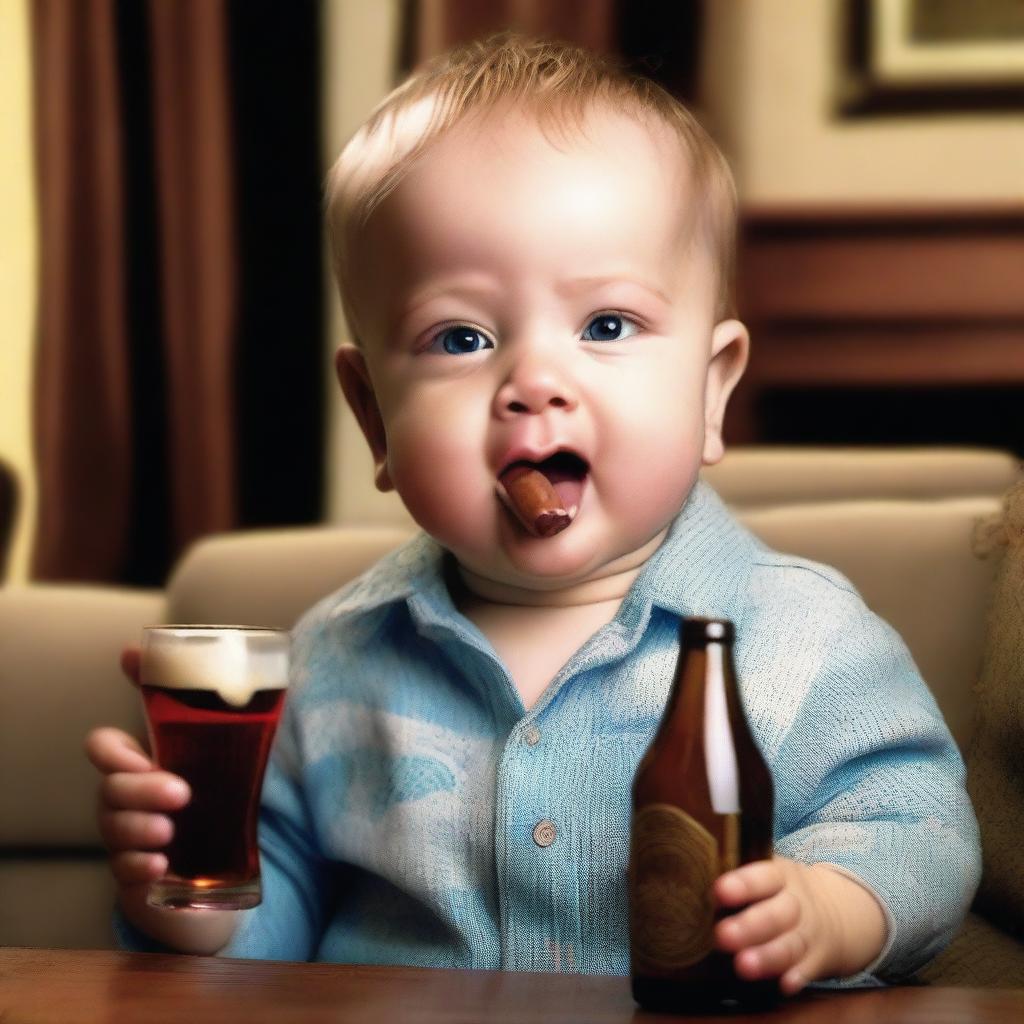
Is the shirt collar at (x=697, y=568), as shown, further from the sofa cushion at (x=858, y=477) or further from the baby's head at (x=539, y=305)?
the sofa cushion at (x=858, y=477)

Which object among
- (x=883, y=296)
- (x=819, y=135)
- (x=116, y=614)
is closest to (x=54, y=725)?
(x=116, y=614)

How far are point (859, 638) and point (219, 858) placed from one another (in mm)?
456

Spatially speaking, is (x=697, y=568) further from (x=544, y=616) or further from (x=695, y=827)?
(x=695, y=827)

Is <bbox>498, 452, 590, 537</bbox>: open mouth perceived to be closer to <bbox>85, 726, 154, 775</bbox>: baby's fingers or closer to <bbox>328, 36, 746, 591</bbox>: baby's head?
<bbox>328, 36, 746, 591</bbox>: baby's head

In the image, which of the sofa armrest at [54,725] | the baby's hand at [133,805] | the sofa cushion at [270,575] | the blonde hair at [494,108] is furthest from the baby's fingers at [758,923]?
the sofa armrest at [54,725]

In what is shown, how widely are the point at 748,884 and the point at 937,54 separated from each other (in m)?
2.96

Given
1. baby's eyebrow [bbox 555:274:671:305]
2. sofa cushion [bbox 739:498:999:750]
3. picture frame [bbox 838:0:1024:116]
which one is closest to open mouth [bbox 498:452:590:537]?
baby's eyebrow [bbox 555:274:671:305]

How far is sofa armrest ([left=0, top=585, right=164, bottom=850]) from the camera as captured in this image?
1683mm

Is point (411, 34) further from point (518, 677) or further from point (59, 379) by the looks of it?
point (518, 677)

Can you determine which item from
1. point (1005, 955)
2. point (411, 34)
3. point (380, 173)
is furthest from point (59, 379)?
point (1005, 955)

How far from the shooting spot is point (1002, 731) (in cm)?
117

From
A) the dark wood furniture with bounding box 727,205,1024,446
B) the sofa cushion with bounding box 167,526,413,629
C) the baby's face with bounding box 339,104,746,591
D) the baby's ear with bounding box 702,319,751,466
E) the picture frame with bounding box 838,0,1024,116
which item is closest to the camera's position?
the baby's face with bounding box 339,104,746,591

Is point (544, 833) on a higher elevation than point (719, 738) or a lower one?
lower

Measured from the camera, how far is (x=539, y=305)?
1021mm
